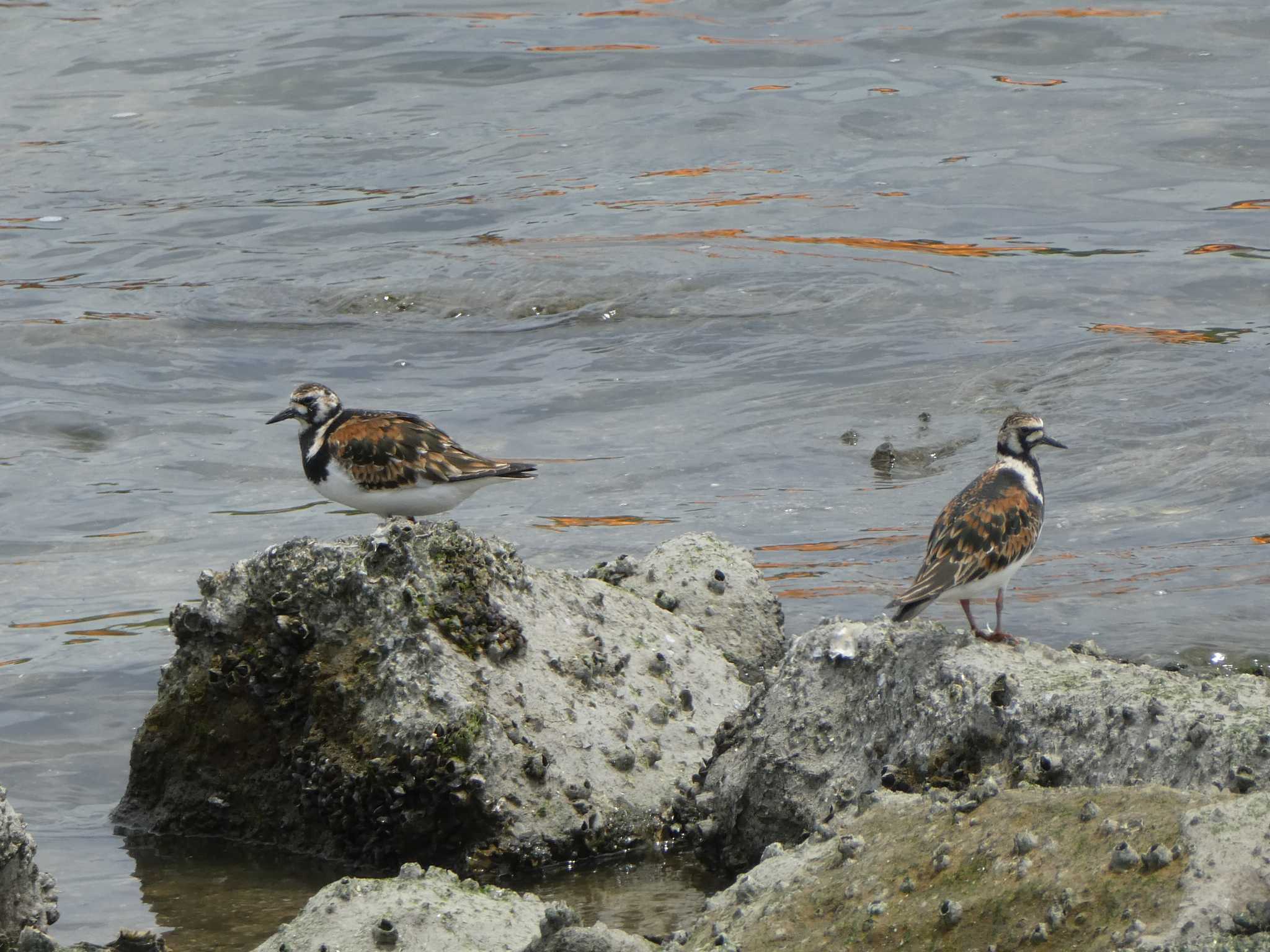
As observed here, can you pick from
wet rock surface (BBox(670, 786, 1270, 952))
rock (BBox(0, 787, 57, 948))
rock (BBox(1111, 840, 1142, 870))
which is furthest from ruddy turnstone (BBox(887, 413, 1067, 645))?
rock (BBox(0, 787, 57, 948))

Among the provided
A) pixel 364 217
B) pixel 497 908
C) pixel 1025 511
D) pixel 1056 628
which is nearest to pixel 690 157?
pixel 364 217

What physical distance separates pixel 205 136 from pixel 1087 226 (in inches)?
405

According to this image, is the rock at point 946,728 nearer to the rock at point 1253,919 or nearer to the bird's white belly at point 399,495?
the rock at point 1253,919

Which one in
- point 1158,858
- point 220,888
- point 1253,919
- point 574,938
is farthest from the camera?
point 220,888

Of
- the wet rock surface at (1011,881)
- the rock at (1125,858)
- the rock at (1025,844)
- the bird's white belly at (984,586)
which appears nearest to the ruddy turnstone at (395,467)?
the bird's white belly at (984,586)

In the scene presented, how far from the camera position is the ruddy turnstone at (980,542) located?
257 inches

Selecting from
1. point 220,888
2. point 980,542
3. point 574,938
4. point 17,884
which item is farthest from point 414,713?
point 980,542

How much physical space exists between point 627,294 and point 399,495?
731 cm

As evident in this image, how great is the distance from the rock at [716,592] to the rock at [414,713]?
69cm

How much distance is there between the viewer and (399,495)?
8.11 meters

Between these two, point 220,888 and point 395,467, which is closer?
point 220,888

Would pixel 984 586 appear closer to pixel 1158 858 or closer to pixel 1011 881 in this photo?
pixel 1011 881

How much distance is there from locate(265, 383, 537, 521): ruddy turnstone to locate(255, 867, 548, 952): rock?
11.4ft

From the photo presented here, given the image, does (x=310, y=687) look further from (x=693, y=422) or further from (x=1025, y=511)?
(x=693, y=422)
